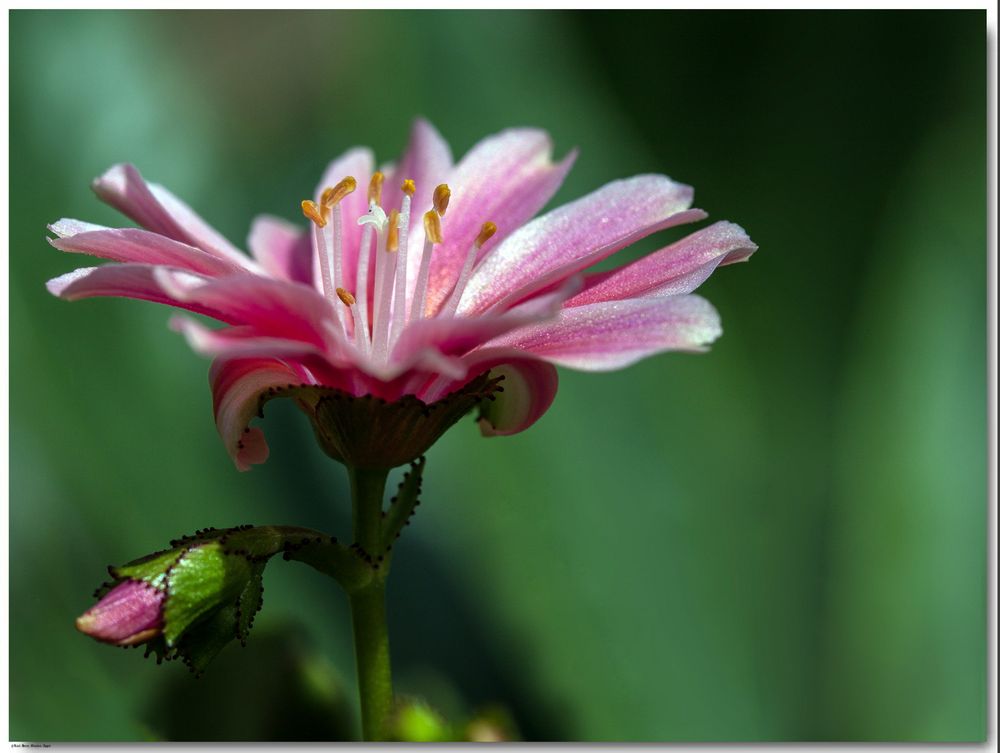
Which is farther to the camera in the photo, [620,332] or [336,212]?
[336,212]

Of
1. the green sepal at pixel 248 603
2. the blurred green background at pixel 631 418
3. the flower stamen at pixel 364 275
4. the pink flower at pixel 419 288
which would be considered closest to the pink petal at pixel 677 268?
the pink flower at pixel 419 288

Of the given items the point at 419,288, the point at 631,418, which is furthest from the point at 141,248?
the point at 631,418

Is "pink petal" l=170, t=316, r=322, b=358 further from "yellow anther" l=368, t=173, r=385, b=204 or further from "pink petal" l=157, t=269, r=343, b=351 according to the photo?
"yellow anther" l=368, t=173, r=385, b=204

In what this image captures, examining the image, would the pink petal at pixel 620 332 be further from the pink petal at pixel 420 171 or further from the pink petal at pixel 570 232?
the pink petal at pixel 420 171

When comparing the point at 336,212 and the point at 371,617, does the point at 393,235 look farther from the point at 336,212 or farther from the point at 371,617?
the point at 371,617

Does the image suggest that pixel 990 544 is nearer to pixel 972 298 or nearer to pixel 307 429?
pixel 972 298

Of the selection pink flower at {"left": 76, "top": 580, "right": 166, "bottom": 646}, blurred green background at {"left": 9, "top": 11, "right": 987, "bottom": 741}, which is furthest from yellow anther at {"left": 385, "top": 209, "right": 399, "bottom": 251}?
blurred green background at {"left": 9, "top": 11, "right": 987, "bottom": 741}
